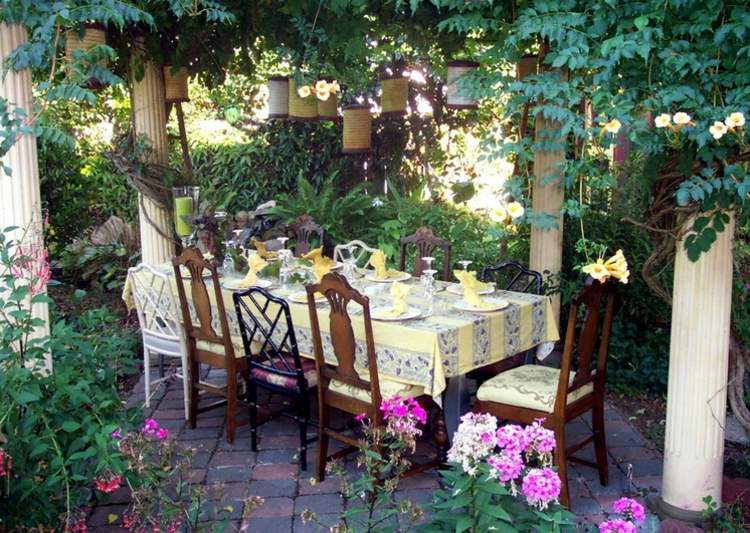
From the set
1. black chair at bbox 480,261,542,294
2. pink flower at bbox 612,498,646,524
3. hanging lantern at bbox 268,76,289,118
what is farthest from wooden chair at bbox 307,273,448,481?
hanging lantern at bbox 268,76,289,118

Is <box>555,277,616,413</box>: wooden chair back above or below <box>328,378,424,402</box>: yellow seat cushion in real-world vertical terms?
above

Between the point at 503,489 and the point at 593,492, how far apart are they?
1.53m

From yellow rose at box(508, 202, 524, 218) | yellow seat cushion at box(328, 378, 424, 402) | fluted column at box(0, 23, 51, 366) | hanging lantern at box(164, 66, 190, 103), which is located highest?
hanging lantern at box(164, 66, 190, 103)

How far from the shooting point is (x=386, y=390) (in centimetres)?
358

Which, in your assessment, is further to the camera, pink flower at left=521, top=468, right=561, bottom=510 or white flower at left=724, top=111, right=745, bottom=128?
white flower at left=724, top=111, right=745, bottom=128

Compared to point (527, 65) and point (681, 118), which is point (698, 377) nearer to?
point (681, 118)

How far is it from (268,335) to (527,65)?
6.87 feet

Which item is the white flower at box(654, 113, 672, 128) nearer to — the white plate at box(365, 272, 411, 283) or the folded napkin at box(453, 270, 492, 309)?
the folded napkin at box(453, 270, 492, 309)

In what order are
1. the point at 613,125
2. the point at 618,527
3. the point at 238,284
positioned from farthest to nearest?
the point at 238,284 < the point at 613,125 < the point at 618,527

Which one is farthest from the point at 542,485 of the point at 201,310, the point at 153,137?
the point at 153,137

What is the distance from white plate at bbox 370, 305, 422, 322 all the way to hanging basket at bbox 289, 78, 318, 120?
84.4 inches

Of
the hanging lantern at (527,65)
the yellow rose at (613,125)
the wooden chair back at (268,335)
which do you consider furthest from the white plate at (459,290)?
the yellow rose at (613,125)

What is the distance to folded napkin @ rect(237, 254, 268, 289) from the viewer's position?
177 inches

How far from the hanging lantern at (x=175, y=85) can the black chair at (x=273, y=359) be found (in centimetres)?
201
